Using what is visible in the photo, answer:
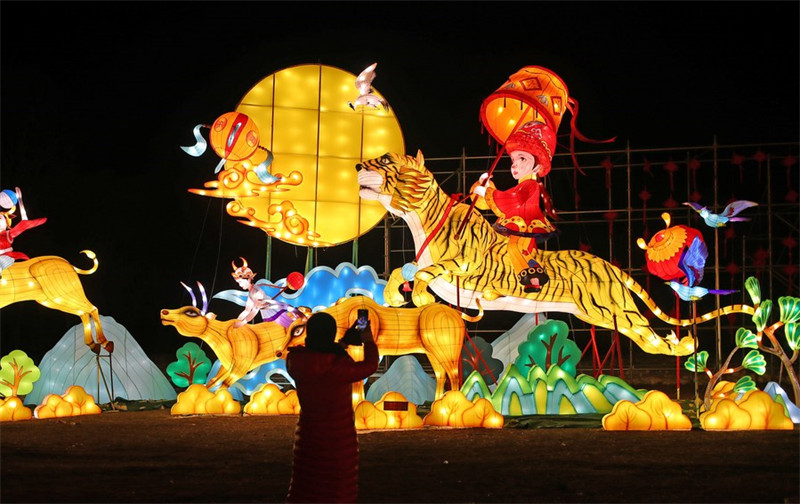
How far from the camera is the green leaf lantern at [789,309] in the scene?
10.8m

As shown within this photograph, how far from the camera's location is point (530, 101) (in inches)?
465

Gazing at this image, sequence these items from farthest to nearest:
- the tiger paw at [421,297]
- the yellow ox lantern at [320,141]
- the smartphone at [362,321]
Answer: the yellow ox lantern at [320,141] < the tiger paw at [421,297] < the smartphone at [362,321]

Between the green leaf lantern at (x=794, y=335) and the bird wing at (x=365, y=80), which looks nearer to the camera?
the green leaf lantern at (x=794, y=335)

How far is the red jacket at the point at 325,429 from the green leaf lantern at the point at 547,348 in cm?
788

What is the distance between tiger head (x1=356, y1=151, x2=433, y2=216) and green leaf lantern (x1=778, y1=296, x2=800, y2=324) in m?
4.36

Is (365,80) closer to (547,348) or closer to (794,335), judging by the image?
(547,348)

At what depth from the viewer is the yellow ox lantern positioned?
13.7 metres

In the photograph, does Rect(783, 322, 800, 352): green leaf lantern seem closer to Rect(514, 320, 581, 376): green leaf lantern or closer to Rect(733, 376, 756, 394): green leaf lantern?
Rect(733, 376, 756, 394): green leaf lantern

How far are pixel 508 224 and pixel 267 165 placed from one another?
3599 mm

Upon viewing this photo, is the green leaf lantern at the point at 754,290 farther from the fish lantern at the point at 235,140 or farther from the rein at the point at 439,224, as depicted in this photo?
the fish lantern at the point at 235,140

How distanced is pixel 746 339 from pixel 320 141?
6484 millimetres

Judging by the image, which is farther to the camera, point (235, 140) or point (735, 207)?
point (235, 140)

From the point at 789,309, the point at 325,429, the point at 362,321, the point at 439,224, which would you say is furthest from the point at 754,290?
the point at 325,429

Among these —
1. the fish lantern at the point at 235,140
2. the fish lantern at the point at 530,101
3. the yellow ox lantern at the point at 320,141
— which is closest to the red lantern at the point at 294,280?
the yellow ox lantern at the point at 320,141
